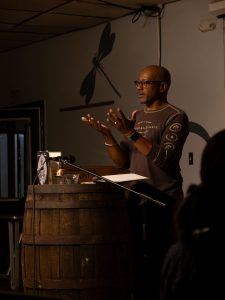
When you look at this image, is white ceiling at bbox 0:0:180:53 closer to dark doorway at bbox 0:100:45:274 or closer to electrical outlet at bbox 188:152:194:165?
dark doorway at bbox 0:100:45:274

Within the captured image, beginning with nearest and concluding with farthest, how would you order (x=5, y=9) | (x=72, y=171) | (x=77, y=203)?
(x=77, y=203), (x=72, y=171), (x=5, y=9)

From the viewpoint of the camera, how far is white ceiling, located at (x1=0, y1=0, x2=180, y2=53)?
5.82 meters

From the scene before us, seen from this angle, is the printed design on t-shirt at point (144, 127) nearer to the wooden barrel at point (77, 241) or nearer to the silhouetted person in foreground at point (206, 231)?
the wooden barrel at point (77, 241)

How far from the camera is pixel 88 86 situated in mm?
6824

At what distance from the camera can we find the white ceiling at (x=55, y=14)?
19.1 ft

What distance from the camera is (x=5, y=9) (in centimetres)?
596

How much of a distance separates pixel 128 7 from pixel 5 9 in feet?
3.54

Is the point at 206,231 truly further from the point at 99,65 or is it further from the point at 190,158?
the point at 99,65

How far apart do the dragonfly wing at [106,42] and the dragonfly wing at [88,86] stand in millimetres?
192

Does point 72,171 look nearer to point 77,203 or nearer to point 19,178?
point 77,203

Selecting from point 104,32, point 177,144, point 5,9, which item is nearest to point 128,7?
point 104,32

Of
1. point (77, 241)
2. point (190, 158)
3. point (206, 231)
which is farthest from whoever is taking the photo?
point (190, 158)

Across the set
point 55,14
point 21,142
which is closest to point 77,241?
point 55,14

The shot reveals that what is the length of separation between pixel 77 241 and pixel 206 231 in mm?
1864
